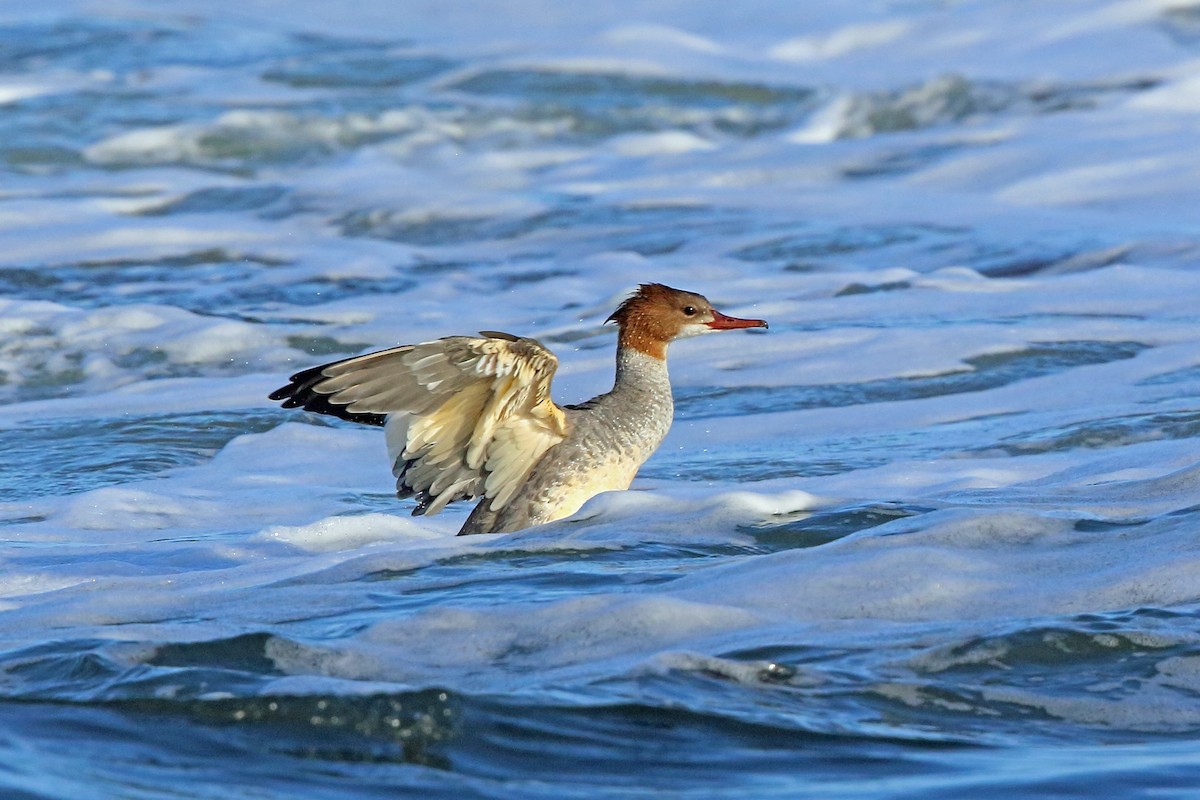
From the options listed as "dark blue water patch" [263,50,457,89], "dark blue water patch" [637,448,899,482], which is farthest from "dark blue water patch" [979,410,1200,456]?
"dark blue water patch" [263,50,457,89]

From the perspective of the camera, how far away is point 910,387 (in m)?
7.61

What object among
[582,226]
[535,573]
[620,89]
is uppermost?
[620,89]

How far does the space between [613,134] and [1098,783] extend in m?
12.5

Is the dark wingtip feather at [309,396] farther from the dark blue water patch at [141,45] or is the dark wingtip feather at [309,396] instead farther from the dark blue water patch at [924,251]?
the dark blue water patch at [141,45]

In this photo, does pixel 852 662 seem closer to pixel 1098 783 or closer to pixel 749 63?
pixel 1098 783

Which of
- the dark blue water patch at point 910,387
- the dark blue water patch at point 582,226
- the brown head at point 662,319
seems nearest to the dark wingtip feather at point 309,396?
the brown head at point 662,319

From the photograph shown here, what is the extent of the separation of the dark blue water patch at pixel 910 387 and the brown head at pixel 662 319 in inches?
49.6

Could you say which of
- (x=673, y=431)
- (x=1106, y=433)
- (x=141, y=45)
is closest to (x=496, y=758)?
(x=1106, y=433)

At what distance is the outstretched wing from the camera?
4.87 metres

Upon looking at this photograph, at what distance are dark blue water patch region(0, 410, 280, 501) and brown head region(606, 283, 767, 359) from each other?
2001mm

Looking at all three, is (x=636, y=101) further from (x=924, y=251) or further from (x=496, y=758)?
(x=496, y=758)

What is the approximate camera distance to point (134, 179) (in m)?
14.0

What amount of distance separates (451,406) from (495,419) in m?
0.17

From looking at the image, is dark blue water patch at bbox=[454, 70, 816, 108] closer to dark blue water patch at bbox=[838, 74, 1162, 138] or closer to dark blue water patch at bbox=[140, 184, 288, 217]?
dark blue water patch at bbox=[838, 74, 1162, 138]
